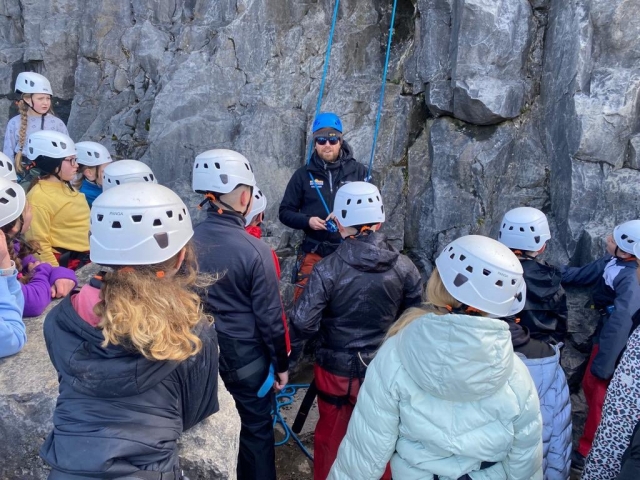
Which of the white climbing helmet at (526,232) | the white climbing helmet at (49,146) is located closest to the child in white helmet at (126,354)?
the white climbing helmet at (49,146)

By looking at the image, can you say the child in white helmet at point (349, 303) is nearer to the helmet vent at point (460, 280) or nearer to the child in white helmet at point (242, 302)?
the child in white helmet at point (242, 302)

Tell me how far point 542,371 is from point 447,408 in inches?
55.8

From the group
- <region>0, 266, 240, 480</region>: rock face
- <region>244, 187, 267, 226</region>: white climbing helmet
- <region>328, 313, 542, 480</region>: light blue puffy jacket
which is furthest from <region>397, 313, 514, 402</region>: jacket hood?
<region>244, 187, 267, 226</region>: white climbing helmet

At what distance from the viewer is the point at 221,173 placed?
3818mm

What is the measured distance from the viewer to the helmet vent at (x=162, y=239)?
2.42 metres

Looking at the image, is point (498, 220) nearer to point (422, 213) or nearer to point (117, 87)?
point (422, 213)

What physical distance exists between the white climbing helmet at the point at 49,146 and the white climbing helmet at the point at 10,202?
1860mm

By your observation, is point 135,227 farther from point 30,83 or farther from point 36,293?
point 30,83

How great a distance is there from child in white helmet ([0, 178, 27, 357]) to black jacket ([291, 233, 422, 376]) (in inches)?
68.8

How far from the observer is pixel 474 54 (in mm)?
6676

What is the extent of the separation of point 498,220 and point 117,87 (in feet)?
21.8

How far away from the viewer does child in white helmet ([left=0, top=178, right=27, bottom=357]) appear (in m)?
2.70

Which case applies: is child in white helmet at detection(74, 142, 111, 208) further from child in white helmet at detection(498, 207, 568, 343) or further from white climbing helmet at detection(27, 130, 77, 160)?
child in white helmet at detection(498, 207, 568, 343)

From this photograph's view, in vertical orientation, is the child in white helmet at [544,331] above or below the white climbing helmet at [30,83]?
below
